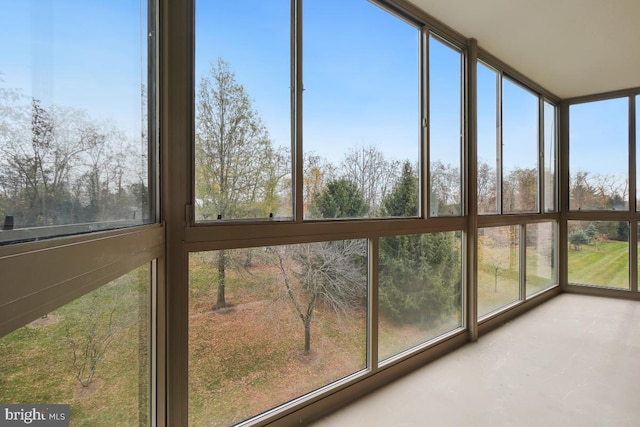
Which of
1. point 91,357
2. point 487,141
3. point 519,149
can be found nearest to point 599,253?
point 519,149

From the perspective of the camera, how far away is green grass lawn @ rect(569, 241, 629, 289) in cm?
511

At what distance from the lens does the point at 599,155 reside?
523 cm

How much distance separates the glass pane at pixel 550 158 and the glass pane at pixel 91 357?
19.0 ft

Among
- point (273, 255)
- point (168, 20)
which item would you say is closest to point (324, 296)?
point (273, 255)

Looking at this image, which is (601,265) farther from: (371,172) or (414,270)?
(371,172)

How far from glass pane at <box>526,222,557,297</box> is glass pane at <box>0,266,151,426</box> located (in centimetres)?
498

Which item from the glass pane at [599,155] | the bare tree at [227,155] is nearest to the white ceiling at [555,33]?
the glass pane at [599,155]

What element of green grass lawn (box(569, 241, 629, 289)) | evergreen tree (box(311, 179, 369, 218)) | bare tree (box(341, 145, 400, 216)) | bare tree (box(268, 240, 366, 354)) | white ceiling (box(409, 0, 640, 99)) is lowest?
green grass lawn (box(569, 241, 629, 289))

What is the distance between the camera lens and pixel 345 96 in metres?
2.37

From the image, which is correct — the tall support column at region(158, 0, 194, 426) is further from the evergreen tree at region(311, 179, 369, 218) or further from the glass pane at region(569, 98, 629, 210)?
the glass pane at region(569, 98, 629, 210)

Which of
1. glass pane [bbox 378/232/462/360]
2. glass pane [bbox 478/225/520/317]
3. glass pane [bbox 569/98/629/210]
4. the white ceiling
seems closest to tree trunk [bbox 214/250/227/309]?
glass pane [bbox 378/232/462/360]

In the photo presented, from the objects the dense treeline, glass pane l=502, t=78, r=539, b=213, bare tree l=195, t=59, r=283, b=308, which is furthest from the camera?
glass pane l=502, t=78, r=539, b=213

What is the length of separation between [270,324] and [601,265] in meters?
5.83

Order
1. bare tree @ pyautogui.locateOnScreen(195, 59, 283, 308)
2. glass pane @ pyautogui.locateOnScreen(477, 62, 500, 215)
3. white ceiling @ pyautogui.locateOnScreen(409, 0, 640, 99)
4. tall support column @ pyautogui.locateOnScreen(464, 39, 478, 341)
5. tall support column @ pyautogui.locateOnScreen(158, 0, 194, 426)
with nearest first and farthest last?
tall support column @ pyautogui.locateOnScreen(158, 0, 194, 426) → bare tree @ pyautogui.locateOnScreen(195, 59, 283, 308) → white ceiling @ pyautogui.locateOnScreen(409, 0, 640, 99) → tall support column @ pyautogui.locateOnScreen(464, 39, 478, 341) → glass pane @ pyautogui.locateOnScreen(477, 62, 500, 215)
